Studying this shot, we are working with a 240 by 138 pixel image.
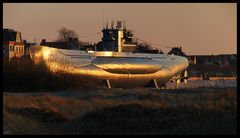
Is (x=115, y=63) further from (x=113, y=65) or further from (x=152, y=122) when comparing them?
(x=152, y=122)

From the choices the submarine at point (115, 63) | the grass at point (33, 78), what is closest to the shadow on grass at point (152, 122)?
the grass at point (33, 78)

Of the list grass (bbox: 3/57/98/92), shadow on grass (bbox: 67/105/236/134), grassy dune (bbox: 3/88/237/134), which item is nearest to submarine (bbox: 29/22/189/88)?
grass (bbox: 3/57/98/92)

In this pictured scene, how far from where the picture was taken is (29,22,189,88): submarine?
44.9 m

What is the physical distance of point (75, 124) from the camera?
20500 millimetres

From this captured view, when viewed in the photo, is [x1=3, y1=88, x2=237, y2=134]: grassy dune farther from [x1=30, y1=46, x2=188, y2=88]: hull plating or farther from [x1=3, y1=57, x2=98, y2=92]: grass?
[x1=30, y1=46, x2=188, y2=88]: hull plating

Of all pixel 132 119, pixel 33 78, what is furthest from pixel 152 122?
pixel 33 78

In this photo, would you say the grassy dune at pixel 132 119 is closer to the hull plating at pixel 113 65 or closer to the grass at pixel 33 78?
the grass at pixel 33 78

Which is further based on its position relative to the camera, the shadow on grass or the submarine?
the submarine

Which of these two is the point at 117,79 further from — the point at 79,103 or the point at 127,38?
the point at 79,103

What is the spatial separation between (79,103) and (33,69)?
14.6 meters

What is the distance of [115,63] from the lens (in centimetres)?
5141

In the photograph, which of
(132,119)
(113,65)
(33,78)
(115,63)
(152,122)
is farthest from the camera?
(115,63)

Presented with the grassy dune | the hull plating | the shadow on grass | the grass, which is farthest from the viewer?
the hull plating

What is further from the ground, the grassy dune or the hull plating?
the hull plating
